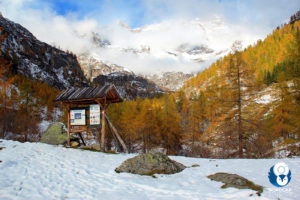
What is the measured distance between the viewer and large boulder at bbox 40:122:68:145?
15.4m

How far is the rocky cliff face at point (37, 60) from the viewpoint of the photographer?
3618 inches

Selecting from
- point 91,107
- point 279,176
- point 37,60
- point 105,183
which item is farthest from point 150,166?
point 37,60

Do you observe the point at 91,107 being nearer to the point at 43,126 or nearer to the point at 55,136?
the point at 55,136

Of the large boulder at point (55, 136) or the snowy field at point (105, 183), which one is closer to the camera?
the snowy field at point (105, 183)

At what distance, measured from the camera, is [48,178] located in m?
6.93

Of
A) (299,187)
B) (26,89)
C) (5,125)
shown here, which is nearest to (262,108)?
(299,187)

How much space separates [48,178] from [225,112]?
1544 centimetres

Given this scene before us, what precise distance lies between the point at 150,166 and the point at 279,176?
16.9ft

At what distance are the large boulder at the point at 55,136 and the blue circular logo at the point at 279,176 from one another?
49.2ft

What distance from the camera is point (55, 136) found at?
15.8 m

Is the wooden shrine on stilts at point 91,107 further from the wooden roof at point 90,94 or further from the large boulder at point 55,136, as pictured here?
the large boulder at point 55,136

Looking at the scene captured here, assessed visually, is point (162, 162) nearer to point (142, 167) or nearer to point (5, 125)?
point (142, 167)

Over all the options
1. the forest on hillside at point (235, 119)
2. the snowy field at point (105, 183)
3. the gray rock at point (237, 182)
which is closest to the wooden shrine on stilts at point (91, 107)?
the snowy field at point (105, 183)

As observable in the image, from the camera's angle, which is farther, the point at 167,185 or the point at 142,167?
the point at 142,167
